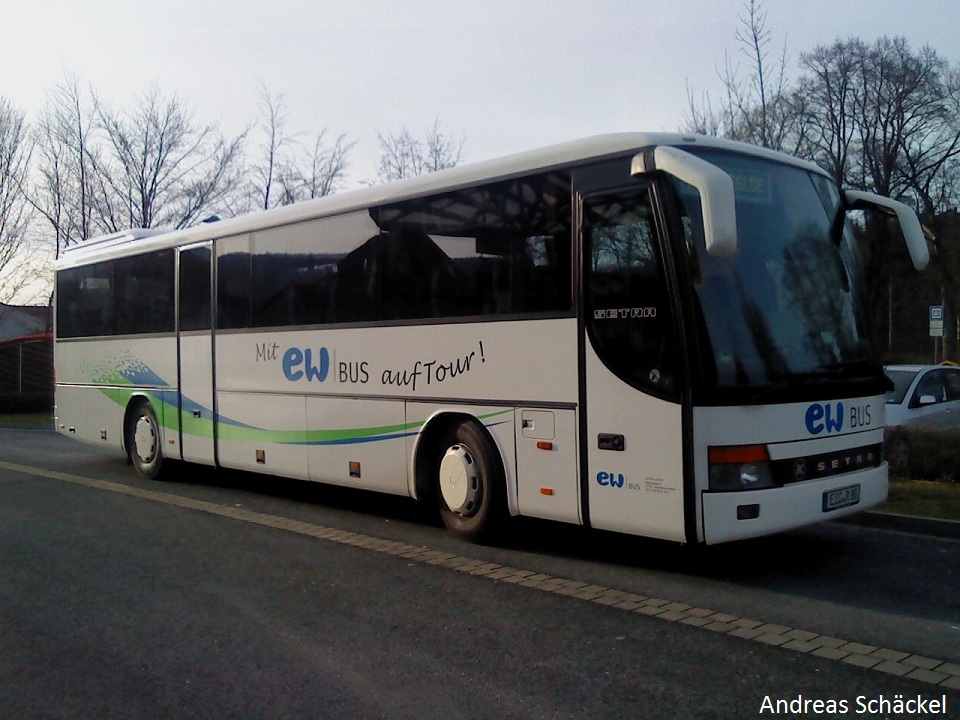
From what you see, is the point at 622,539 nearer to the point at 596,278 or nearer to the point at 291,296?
the point at 596,278

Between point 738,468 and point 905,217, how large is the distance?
3.10m

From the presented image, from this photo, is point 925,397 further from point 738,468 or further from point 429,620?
point 429,620

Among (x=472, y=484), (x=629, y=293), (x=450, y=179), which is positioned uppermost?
(x=450, y=179)

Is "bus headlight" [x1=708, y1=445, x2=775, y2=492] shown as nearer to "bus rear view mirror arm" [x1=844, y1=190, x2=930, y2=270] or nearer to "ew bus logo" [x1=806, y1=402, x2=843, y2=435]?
"ew bus logo" [x1=806, y1=402, x2=843, y2=435]

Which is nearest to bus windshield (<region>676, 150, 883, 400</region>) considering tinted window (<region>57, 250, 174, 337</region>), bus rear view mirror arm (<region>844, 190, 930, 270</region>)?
bus rear view mirror arm (<region>844, 190, 930, 270</region>)

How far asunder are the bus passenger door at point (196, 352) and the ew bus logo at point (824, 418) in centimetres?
771

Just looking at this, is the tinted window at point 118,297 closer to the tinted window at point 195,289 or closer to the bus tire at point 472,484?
the tinted window at point 195,289

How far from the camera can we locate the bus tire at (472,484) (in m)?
8.34

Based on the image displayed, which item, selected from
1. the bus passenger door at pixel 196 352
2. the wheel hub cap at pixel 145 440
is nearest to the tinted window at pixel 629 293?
the bus passenger door at pixel 196 352

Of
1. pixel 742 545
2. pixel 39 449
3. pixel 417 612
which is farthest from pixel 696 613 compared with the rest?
pixel 39 449

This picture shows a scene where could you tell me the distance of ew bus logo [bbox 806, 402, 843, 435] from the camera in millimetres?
7133

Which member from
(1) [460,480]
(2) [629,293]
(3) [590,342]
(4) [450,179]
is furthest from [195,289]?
(2) [629,293]

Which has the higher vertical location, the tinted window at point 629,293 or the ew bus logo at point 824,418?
the tinted window at point 629,293

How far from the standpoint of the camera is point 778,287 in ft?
23.6
